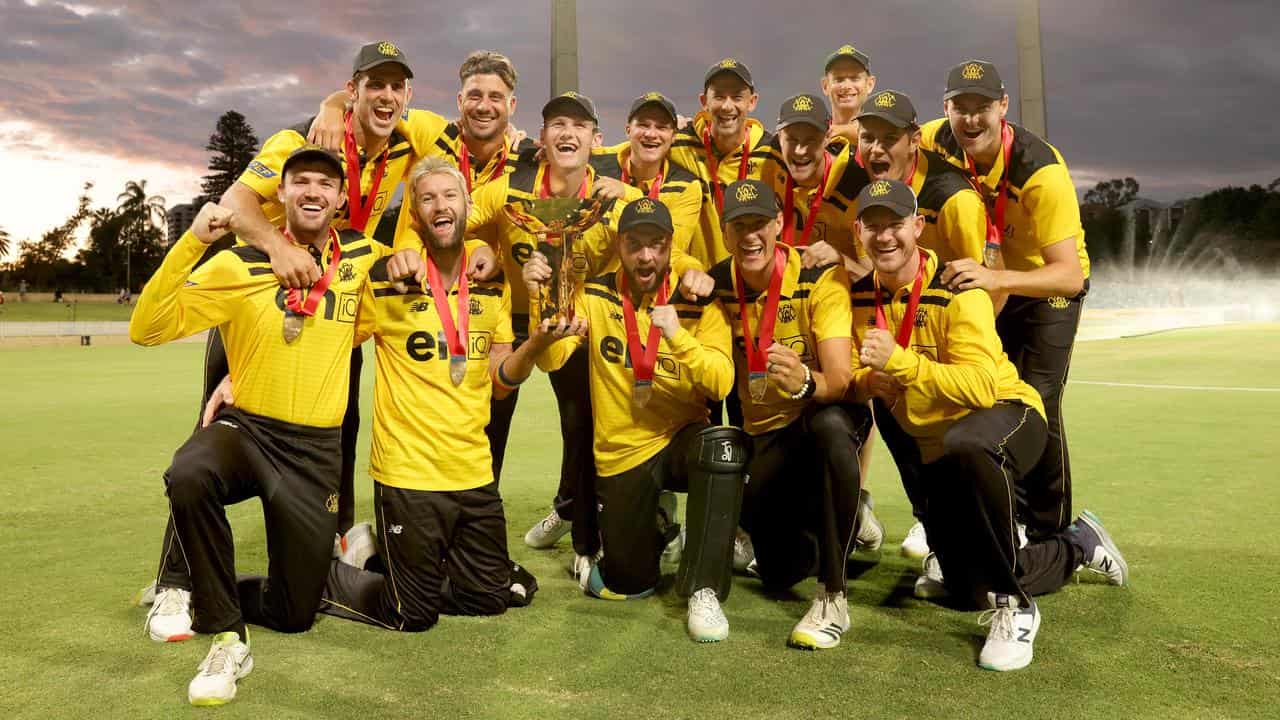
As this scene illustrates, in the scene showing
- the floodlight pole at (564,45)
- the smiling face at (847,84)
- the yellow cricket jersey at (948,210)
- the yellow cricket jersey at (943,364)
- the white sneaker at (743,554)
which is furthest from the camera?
the floodlight pole at (564,45)

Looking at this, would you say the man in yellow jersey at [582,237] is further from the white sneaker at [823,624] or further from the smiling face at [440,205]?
the white sneaker at [823,624]

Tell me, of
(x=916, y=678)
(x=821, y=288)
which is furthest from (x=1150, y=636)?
(x=821, y=288)

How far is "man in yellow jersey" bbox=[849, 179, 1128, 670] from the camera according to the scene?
4070 millimetres

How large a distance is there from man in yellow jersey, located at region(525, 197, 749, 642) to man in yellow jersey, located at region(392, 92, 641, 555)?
1.04 feet

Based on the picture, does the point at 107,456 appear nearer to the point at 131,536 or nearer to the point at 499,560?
the point at 131,536

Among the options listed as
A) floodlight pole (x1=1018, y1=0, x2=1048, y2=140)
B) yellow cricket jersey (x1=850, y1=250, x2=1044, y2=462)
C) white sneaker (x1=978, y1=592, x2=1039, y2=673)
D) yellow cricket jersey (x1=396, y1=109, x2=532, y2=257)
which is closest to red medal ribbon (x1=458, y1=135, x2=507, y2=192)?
yellow cricket jersey (x1=396, y1=109, x2=532, y2=257)

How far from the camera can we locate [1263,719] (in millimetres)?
3287

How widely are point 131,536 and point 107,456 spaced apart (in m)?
3.23

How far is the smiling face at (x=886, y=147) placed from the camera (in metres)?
4.75

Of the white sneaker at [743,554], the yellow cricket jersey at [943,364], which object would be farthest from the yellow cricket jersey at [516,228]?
the white sneaker at [743,554]

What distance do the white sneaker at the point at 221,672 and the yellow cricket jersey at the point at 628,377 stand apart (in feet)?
6.12

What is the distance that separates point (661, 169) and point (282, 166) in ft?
6.45

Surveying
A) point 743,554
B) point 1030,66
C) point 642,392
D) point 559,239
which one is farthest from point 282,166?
point 1030,66

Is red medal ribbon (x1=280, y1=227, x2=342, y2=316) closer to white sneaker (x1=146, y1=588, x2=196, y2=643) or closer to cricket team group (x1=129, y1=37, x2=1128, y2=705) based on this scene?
cricket team group (x1=129, y1=37, x2=1128, y2=705)
